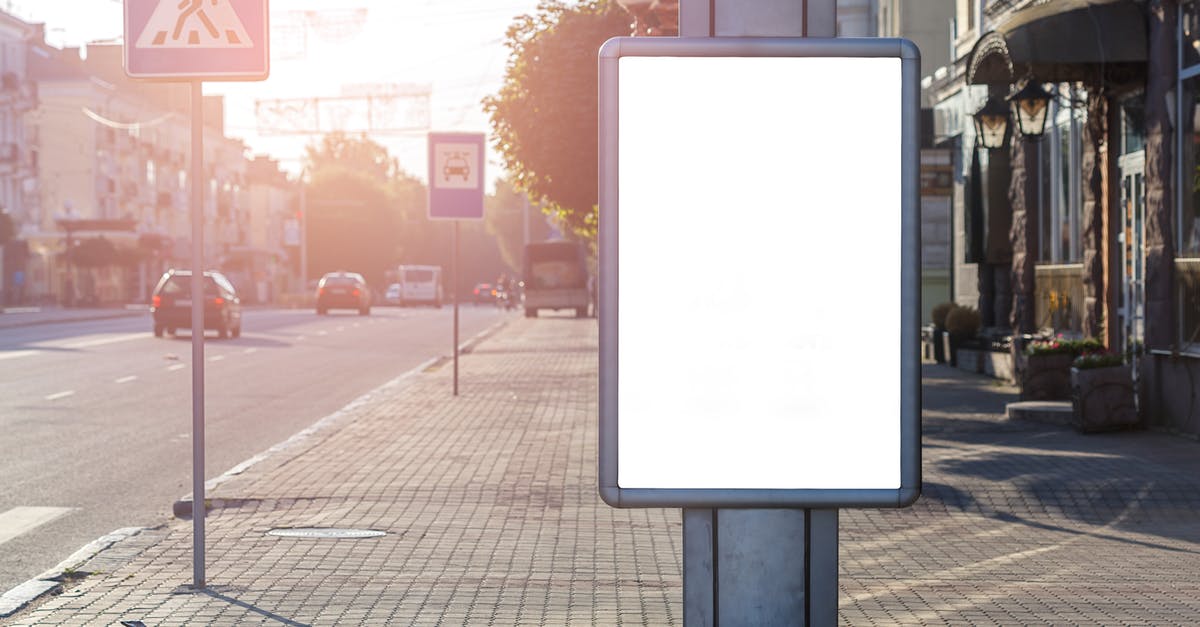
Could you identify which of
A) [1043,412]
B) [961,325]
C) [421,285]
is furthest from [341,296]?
[1043,412]

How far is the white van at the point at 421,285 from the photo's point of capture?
86500 mm

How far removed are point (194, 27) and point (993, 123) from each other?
476 inches

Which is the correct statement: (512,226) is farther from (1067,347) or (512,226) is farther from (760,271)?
(760,271)

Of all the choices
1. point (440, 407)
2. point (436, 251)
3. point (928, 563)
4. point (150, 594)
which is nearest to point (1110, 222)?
point (440, 407)

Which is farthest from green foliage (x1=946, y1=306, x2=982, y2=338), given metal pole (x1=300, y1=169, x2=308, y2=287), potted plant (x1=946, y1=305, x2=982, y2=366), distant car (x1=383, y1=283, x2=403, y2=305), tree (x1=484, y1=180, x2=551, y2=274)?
tree (x1=484, y1=180, x2=551, y2=274)

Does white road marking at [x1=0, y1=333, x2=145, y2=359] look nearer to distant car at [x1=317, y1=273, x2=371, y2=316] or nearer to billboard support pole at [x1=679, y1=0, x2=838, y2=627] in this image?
distant car at [x1=317, y1=273, x2=371, y2=316]

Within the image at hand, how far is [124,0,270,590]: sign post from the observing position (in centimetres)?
733

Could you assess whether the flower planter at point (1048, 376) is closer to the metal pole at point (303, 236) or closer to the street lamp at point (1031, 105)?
the street lamp at point (1031, 105)

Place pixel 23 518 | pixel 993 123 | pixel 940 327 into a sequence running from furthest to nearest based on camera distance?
pixel 940 327 → pixel 993 123 → pixel 23 518

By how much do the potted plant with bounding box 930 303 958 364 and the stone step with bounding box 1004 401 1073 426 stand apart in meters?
9.83

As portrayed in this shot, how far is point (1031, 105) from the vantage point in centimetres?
1645

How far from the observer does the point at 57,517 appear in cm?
1001

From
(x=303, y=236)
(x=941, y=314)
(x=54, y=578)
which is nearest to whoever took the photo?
(x=54, y=578)

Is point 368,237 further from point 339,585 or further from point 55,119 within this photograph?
point 339,585
